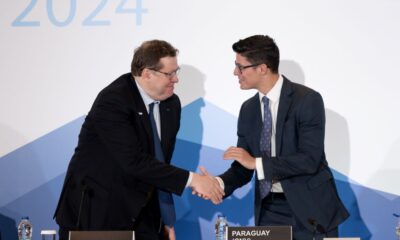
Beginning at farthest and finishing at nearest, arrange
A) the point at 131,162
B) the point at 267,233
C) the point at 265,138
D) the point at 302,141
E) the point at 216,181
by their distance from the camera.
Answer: the point at 216,181 < the point at 265,138 < the point at 302,141 < the point at 131,162 < the point at 267,233

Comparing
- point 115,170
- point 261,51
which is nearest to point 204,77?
point 261,51

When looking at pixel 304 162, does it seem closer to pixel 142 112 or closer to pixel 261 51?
Result: pixel 261 51

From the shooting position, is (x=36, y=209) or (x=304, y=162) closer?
(x=304, y=162)

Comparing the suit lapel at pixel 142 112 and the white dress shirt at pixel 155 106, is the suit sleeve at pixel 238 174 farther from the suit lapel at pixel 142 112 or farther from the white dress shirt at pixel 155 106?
the suit lapel at pixel 142 112

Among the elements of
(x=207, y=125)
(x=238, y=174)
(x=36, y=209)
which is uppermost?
(x=207, y=125)

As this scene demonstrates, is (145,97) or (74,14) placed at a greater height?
(74,14)

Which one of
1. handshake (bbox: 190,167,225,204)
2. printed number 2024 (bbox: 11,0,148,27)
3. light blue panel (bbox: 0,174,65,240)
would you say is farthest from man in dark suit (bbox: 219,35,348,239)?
light blue panel (bbox: 0,174,65,240)

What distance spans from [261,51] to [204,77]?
40.5 inches

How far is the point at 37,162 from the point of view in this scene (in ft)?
18.0

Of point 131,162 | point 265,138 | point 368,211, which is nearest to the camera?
point 131,162

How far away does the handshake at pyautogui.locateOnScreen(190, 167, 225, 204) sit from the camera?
414cm

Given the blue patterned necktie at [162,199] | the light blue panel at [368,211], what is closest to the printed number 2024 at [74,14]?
the blue patterned necktie at [162,199]

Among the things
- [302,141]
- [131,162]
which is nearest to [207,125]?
[302,141]

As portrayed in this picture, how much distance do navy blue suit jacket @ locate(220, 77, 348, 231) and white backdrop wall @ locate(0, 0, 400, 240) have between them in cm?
96
